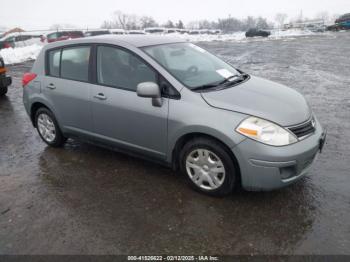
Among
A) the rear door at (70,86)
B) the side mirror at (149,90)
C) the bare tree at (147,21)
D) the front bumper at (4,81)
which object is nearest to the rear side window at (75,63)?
the rear door at (70,86)

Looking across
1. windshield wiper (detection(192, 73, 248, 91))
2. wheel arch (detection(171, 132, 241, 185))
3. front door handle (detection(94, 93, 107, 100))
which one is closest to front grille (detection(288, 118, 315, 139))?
wheel arch (detection(171, 132, 241, 185))

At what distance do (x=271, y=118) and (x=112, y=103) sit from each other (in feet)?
6.30

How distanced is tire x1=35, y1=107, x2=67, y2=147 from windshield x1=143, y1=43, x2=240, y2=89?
6.57ft

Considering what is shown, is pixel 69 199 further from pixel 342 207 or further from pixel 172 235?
pixel 342 207

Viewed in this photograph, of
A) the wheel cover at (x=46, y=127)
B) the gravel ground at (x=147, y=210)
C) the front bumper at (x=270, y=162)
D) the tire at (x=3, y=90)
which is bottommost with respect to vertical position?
the gravel ground at (x=147, y=210)

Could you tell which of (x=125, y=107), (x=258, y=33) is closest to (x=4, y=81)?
(x=125, y=107)

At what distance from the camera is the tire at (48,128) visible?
4730mm

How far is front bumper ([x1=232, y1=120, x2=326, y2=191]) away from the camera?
2.95 meters

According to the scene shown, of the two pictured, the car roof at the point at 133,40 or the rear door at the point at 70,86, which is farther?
the rear door at the point at 70,86

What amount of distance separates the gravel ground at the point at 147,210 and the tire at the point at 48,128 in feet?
0.64

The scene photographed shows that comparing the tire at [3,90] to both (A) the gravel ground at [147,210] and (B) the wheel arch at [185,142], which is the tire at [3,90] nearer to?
(A) the gravel ground at [147,210]

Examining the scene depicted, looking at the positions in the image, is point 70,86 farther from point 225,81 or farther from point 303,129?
point 303,129

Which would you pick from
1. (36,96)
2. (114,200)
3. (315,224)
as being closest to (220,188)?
(315,224)

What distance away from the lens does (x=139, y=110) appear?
3.61 m
